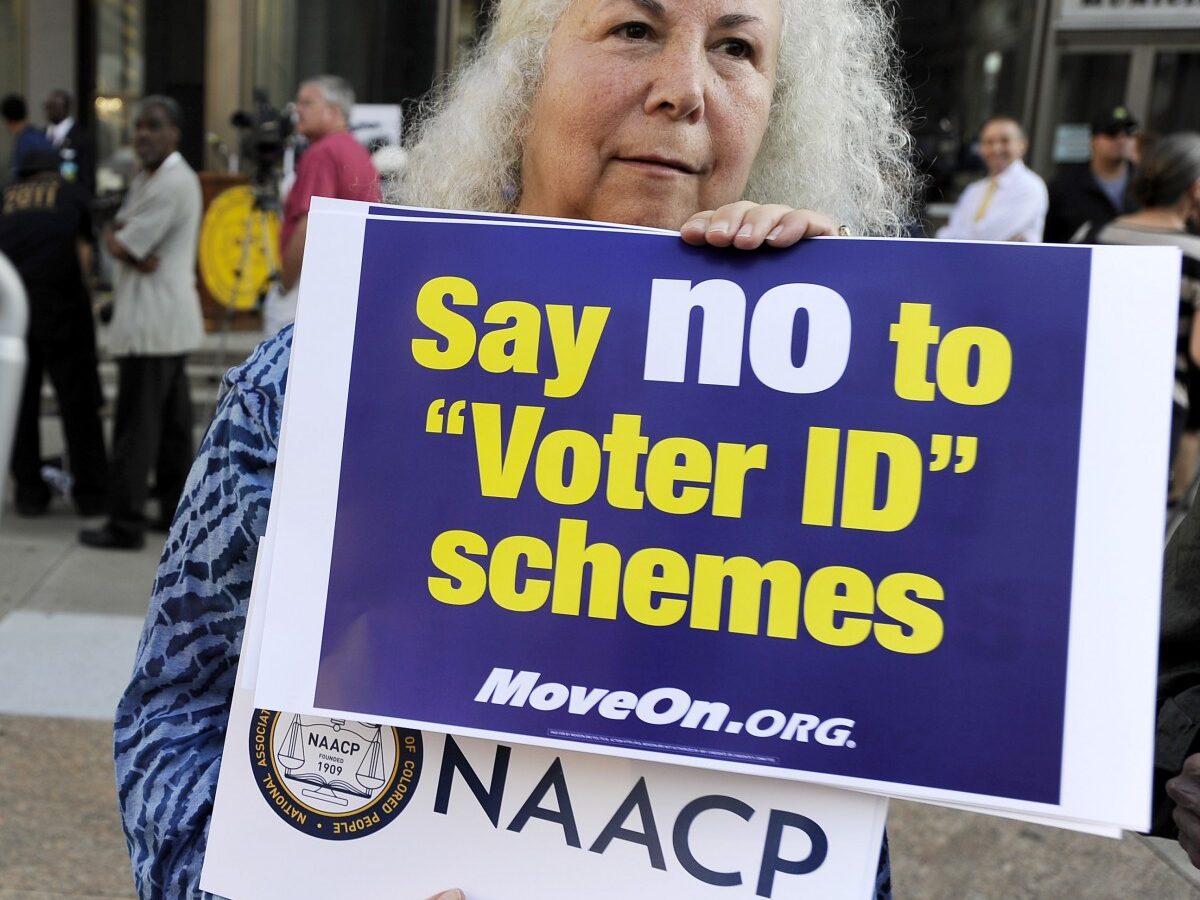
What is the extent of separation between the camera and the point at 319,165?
5609 millimetres

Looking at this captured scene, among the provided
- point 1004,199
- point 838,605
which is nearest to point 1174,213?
point 1004,199

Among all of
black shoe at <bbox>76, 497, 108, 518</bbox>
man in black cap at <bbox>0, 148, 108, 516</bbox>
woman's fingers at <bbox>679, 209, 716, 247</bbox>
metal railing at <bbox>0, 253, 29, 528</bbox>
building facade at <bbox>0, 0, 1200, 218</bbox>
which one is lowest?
black shoe at <bbox>76, 497, 108, 518</bbox>

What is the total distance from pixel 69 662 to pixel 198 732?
11.9 ft

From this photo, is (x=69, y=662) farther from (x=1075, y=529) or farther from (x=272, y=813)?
(x=1075, y=529)

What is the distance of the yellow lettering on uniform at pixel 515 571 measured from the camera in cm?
114

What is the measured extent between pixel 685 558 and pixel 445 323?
0.31m

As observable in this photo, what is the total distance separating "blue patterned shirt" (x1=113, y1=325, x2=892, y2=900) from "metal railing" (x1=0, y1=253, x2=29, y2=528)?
1.02 ft

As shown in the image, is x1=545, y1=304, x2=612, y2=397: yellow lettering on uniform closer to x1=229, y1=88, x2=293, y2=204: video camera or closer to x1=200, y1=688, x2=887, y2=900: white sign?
x1=200, y1=688, x2=887, y2=900: white sign

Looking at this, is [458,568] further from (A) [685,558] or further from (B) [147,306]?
(B) [147,306]

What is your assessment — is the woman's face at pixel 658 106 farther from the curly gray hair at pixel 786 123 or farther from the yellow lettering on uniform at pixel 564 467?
the yellow lettering on uniform at pixel 564 467

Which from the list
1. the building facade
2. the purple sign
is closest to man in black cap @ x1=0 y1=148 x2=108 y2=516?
the building facade

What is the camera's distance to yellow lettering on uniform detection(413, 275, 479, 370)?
1182 millimetres

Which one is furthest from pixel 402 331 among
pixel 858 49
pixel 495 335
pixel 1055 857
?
pixel 1055 857

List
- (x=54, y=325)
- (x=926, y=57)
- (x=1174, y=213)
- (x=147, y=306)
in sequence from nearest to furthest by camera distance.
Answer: (x=1174, y=213) → (x=147, y=306) → (x=54, y=325) → (x=926, y=57)
